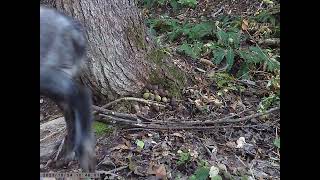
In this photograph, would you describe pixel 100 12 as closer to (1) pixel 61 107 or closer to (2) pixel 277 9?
(1) pixel 61 107

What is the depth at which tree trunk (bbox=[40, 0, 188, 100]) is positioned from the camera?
1499 millimetres

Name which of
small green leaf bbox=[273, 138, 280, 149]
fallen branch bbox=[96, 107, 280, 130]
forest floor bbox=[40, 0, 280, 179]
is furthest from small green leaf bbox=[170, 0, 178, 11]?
small green leaf bbox=[273, 138, 280, 149]

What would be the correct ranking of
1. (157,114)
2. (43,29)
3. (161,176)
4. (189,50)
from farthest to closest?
(189,50) < (157,114) < (161,176) < (43,29)

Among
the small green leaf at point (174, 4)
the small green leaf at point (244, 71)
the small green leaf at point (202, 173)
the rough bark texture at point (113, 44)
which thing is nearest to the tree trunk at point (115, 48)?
the rough bark texture at point (113, 44)

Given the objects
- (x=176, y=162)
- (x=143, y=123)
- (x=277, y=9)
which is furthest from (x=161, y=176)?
(x=277, y=9)

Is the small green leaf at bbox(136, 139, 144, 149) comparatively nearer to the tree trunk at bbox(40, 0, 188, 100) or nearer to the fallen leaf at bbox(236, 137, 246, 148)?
the tree trunk at bbox(40, 0, 188, 100)

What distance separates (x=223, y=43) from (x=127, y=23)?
0.36 metres

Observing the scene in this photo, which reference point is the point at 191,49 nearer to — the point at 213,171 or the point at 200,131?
the point at 200,131

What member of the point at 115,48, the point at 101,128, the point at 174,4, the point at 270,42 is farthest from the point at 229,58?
the point at 101,128

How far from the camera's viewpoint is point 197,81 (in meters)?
1.69

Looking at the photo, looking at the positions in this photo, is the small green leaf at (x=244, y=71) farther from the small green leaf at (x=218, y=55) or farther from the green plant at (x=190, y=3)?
the green plant at (x=190, y=3)

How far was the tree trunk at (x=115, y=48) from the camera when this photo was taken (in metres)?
1.50

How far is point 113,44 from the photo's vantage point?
5.14 feet

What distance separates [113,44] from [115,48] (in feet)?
0.05
